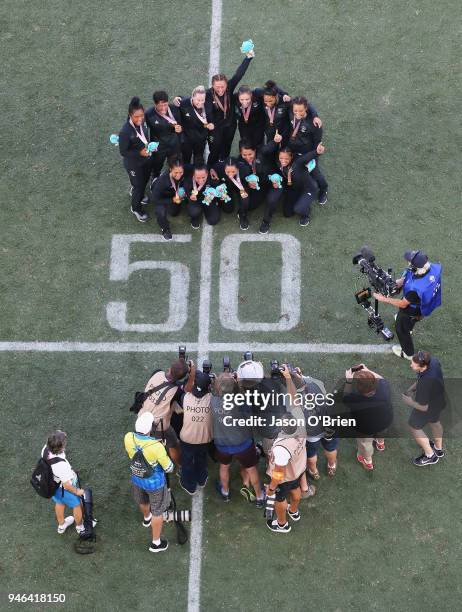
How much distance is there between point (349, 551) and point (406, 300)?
2759 millimetres

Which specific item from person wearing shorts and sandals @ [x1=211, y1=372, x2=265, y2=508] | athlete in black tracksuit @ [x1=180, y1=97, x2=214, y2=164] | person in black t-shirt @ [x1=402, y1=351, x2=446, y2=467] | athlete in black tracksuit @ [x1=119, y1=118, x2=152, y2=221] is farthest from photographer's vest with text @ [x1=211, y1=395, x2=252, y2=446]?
athlete in black tracksuit @ [x1=119, y1=118, x2=152, y2=221]

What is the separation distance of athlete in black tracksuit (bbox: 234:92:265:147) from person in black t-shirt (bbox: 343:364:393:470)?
3972 millimetres

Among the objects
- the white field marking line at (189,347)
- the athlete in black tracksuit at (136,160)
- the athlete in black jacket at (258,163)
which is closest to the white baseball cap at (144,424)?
the white field marking line at (189,347)

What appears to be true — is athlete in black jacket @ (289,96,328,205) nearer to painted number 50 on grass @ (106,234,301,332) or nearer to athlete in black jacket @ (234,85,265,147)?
athlete in black jacket @ (234,85,265,147)

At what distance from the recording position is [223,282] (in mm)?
10930

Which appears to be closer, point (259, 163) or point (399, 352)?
point (399, 352)

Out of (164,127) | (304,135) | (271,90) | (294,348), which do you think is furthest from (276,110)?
(294,348)

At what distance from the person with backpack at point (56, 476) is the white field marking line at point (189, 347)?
2148 millimetres

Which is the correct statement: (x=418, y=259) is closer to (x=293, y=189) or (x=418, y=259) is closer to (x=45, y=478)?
(x=293, y=189)

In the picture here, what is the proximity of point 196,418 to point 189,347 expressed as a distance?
1974 millimetres

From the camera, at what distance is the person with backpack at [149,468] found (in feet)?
26.6

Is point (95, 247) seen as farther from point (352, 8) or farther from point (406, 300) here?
point (352, 8)

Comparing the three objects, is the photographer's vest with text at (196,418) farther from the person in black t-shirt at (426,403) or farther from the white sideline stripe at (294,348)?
the person in black t-shirt at (426,403)

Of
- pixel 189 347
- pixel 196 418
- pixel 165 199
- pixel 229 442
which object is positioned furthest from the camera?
pixel 165 199
